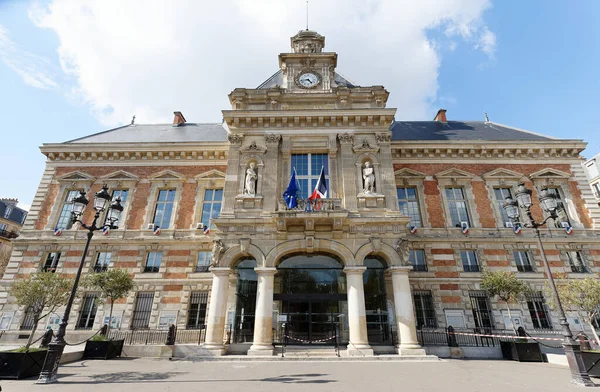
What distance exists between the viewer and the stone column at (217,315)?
13398mm

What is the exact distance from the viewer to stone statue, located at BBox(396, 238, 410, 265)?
14375 millimetres

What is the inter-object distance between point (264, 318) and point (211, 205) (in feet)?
31.0

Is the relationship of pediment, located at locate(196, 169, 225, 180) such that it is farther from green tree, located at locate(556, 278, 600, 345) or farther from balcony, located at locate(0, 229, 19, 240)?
balcony, located at locate(0, 229, 19, 240)

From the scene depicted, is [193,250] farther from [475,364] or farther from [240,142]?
[475,364]

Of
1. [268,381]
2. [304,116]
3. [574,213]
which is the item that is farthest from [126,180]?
[574,213]

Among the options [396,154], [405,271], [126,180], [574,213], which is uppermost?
[396,154]

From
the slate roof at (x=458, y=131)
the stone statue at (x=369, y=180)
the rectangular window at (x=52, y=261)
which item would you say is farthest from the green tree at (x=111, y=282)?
the slate roof at (x=458, y=131)

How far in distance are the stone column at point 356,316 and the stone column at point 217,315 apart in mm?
5862

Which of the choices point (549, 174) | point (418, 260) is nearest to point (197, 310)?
point (418, 260)

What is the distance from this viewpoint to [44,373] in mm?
8297

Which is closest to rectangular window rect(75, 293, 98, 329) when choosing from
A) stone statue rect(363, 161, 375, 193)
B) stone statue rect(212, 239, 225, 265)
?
stone statue rect(212, 239, 225, 265)

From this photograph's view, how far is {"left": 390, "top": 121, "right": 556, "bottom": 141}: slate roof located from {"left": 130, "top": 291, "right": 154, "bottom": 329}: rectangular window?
66.0 feet

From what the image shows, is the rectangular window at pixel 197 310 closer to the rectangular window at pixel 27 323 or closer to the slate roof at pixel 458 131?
the rectangular window at pixel 27 323

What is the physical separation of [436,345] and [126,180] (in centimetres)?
2190
